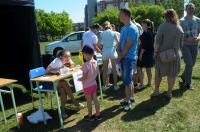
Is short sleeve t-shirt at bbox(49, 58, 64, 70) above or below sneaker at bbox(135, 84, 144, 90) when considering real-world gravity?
above

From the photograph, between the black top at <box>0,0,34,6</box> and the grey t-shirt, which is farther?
the grey t-shirt

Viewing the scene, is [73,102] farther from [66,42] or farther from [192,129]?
[66,42]

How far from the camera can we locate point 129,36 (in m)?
6.97

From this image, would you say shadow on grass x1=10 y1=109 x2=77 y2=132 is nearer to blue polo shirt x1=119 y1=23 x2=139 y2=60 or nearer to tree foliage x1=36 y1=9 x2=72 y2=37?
blue polo shirt x1=119 y1=23 x2=139 y2=60

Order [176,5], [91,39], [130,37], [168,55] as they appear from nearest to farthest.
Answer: [130,37] → [168,55] → [91,39] → [176,5]

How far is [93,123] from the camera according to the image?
6742mm

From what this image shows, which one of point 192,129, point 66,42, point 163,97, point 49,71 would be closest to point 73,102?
point 49,71

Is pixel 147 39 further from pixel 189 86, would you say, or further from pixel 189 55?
pixel 189 86

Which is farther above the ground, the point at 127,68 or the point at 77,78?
the point at 127,68

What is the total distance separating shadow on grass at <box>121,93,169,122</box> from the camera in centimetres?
692

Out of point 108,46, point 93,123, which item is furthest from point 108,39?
point 93,123

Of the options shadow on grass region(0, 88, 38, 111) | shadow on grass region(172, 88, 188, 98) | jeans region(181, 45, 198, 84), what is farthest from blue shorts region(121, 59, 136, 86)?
shadow on grass region(0, 88, 38, 111)

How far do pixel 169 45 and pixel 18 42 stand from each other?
14.4 ft

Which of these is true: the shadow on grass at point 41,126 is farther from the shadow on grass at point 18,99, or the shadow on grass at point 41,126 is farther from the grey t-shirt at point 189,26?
the grey t-shirt at point 189,26
